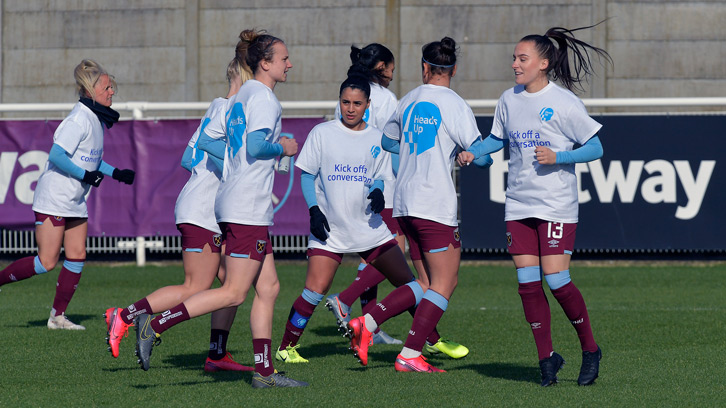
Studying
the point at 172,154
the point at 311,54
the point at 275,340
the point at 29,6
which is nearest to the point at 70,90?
the point at 29,6

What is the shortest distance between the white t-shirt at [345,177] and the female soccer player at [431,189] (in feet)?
1.62

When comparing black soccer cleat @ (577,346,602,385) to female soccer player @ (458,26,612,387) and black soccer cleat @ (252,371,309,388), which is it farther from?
black soccer cleat @ (252,371,309,388)

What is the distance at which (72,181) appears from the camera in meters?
8.70

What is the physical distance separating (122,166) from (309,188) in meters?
7.18

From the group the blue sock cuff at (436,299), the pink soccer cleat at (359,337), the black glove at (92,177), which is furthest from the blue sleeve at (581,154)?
the black glove at (92,177)

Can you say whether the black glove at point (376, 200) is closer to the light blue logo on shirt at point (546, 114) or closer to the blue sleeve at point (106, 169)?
the light blue logo on shirt at point (546, 114)

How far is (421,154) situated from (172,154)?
7531mm

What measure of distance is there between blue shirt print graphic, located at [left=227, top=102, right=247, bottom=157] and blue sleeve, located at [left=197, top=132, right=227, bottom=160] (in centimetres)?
56

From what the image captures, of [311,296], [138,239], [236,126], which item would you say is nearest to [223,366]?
[311,296]

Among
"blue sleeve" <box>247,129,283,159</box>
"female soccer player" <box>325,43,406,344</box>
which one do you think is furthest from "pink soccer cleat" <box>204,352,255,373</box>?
"blue sleeve" <box>247,129,283,159</box>

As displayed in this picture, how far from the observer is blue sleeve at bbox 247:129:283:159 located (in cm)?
566

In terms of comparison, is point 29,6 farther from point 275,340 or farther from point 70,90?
point 275,340

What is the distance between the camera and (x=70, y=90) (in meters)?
19.0

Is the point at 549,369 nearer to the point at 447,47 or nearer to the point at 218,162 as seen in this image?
the point at 447,47
